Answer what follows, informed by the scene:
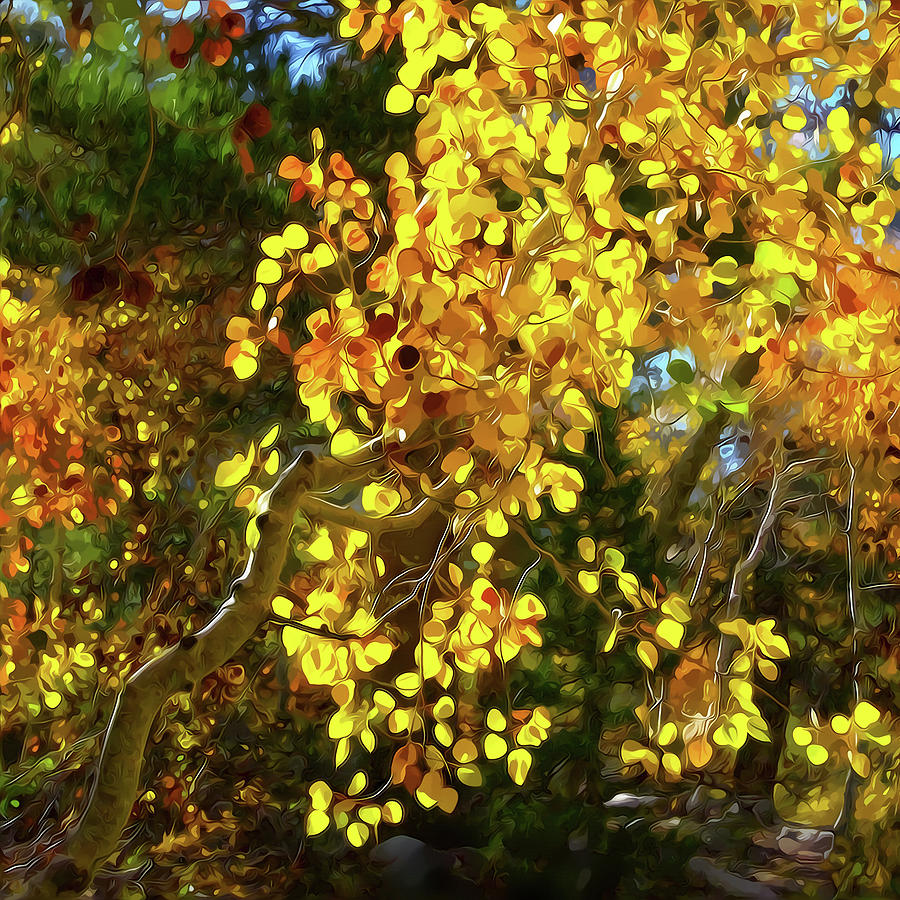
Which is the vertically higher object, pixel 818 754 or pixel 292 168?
pixel 292 168

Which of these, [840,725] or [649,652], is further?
[840,725]

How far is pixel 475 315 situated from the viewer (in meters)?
2.51

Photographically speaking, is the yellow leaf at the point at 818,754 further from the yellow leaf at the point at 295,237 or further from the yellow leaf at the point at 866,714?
the yellow leaf at the point at 295,237

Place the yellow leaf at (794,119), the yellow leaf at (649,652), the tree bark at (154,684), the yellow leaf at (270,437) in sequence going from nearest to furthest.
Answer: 1. the tree bark at (154,684)
2. the yellow leaf at (794,119)
3. the yellow leaf at (649,652)
4. the yellow leaf at (270,437)

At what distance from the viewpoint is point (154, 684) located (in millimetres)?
2455

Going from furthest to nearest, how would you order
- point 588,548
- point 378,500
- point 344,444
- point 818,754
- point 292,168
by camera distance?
1. point 588,548
2. point 818,754
3. point 292,168
4. point 378,500
5. point 344,444

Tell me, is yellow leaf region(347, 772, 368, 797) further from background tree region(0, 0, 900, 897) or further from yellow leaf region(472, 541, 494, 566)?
yellow leaf region(472, 541, 494, 566)

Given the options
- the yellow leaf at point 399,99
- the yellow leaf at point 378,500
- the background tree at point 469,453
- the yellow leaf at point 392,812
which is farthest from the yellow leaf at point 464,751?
the yellow leaf at point 399,99

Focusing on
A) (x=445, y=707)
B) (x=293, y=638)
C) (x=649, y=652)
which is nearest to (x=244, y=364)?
(x=293, y=638)

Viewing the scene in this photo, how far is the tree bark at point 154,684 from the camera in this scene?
238 centimetres

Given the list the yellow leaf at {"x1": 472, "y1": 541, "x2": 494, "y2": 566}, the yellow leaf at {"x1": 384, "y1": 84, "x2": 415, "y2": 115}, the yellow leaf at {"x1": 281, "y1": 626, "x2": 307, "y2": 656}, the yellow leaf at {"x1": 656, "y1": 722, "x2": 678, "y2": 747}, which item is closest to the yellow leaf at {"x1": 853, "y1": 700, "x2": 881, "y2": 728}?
the yellow leaf at {"x1": 656, "y1": 722, "x2": 678, "y2": 747}

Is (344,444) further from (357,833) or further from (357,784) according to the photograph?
(357,833)

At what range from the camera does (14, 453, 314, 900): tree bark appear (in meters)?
2.38

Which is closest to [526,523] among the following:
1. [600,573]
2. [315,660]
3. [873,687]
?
[600,573]
